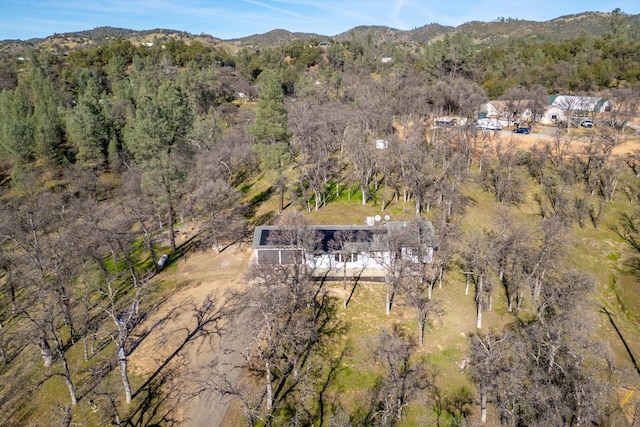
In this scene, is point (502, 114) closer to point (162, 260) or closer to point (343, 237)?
point (343, 237)

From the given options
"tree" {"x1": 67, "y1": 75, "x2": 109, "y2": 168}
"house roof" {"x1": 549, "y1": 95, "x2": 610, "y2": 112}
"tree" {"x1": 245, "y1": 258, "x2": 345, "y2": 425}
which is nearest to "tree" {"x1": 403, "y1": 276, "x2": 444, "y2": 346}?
"tree" {"x1": 245, "y1": 258, "x2": 345, "y2": 425}

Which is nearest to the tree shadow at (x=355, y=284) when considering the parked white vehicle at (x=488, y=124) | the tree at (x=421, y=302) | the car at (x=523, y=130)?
the tree at (x=421, y=302)

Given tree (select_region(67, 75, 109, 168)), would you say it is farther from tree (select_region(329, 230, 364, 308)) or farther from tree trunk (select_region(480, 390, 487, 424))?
tree trunk (select_region(480, 390, 487, 424))

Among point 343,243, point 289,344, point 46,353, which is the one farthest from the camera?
point 343,243

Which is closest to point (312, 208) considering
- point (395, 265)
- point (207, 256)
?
point (207, 256)

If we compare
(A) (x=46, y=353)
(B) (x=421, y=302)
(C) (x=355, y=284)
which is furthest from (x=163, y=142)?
(B) (x=421, y=302)

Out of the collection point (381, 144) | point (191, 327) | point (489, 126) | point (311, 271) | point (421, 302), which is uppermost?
point (489, 126)
